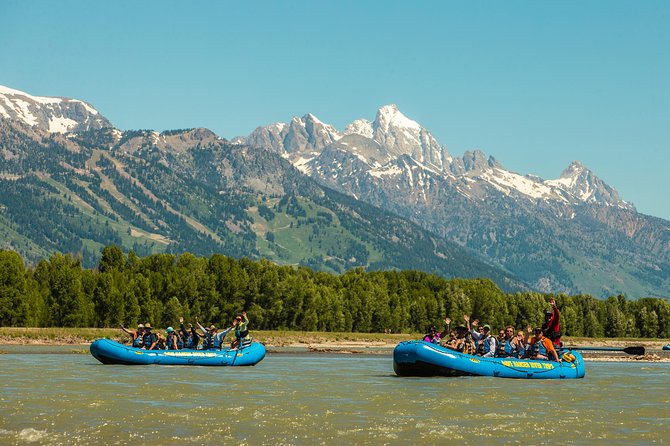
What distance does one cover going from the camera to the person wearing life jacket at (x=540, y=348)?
202 feet

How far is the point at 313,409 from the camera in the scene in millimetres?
42281

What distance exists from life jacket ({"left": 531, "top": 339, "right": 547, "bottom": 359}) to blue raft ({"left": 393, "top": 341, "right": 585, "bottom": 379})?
3.28 feet

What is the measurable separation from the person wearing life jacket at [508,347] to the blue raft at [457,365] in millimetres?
1992

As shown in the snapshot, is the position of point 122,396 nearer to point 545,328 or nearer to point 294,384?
point 294,384

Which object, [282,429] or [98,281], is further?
[98,281]

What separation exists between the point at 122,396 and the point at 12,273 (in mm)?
114971

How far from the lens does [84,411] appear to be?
1566 inches

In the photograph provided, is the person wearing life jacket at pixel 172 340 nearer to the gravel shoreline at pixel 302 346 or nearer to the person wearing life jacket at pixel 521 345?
the person wearing life jacket at pixel 521 345

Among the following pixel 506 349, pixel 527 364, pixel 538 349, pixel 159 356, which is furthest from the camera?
pixel 159 356

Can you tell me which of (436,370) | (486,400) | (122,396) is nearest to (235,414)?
(122,396)

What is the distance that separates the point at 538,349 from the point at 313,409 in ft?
80.2

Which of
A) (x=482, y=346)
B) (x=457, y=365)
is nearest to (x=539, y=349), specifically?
(x=482, y=346)

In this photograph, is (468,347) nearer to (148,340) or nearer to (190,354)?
(190,354)

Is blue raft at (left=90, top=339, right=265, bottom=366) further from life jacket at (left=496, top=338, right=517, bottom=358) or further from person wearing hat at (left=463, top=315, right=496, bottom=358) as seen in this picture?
life jacket at (left=496, top=338, right=517, bottom=358)
